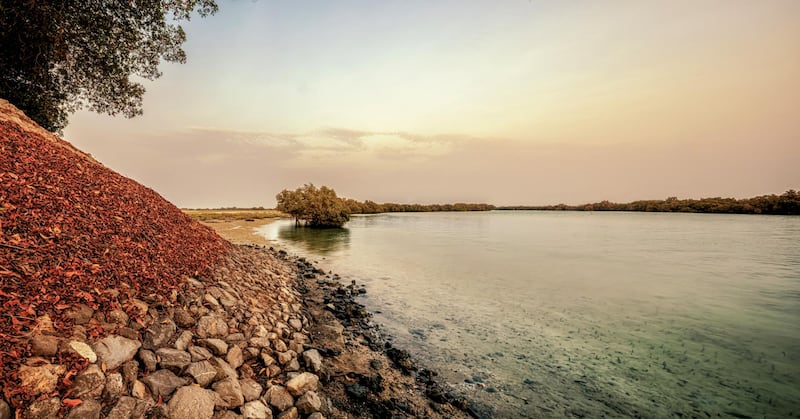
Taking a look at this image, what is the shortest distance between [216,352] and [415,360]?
199 inches

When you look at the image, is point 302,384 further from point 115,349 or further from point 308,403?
point 115,349

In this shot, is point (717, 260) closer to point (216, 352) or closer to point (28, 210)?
point (216, 352)

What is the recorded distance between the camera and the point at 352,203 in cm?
16425

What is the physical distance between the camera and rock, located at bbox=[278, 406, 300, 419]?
16.2 ft

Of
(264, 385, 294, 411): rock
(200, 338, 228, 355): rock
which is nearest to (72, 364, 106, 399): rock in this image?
(200, 338, 228, 355): rock

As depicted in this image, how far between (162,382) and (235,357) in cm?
144

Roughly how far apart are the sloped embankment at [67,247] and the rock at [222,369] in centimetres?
173

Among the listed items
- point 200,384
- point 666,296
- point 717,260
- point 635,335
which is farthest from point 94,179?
point 717,260

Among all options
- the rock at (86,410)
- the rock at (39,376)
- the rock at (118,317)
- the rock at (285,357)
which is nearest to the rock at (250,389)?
the rock at (285,357)

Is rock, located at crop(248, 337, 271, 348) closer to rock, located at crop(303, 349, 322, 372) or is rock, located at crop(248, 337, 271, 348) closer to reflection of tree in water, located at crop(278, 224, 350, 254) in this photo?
rock, located at crop(303, 349, 322, 372)

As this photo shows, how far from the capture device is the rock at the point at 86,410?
350cm

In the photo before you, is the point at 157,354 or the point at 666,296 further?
the point at 666,296

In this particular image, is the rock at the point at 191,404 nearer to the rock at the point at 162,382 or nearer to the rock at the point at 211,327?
the rock at the point at 162,382

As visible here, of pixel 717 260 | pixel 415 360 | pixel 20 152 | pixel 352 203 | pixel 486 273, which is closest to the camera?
pixel 20 152
